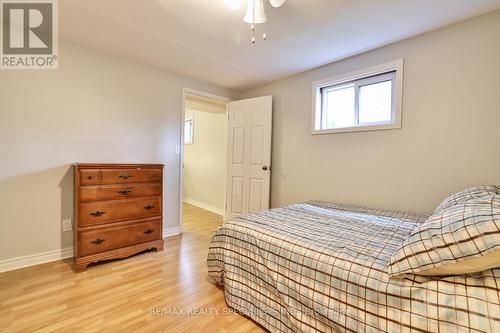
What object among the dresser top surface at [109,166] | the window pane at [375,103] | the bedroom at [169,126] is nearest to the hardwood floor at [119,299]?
the bedroom at [169,126]

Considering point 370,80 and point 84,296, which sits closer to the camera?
point 84,296

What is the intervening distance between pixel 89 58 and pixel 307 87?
8.46 feet

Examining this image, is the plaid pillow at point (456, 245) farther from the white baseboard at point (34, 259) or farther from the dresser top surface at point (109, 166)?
the white baseboard at point (34, 259)

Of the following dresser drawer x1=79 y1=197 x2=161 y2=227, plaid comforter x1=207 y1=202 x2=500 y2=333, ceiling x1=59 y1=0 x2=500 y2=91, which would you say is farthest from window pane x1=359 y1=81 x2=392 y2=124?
dresser drawer x1=79 y1=197 x2=161 y2=227

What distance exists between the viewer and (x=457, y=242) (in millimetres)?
862

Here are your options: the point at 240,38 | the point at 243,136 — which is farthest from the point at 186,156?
the point at 240,38

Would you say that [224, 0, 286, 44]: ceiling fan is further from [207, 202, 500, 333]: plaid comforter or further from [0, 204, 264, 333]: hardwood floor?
[0, 204, 264, 333]: hardwood floor

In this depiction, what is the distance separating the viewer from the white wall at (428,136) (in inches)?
70.9

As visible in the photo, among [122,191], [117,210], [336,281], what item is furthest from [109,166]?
[336,281]

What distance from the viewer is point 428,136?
2.06 metres

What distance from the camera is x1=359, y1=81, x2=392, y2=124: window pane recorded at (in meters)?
2.39

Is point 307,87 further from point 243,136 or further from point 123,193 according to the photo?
point 123,193

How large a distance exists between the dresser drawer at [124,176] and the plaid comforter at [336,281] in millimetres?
1187

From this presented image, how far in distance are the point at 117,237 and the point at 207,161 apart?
2708mm
